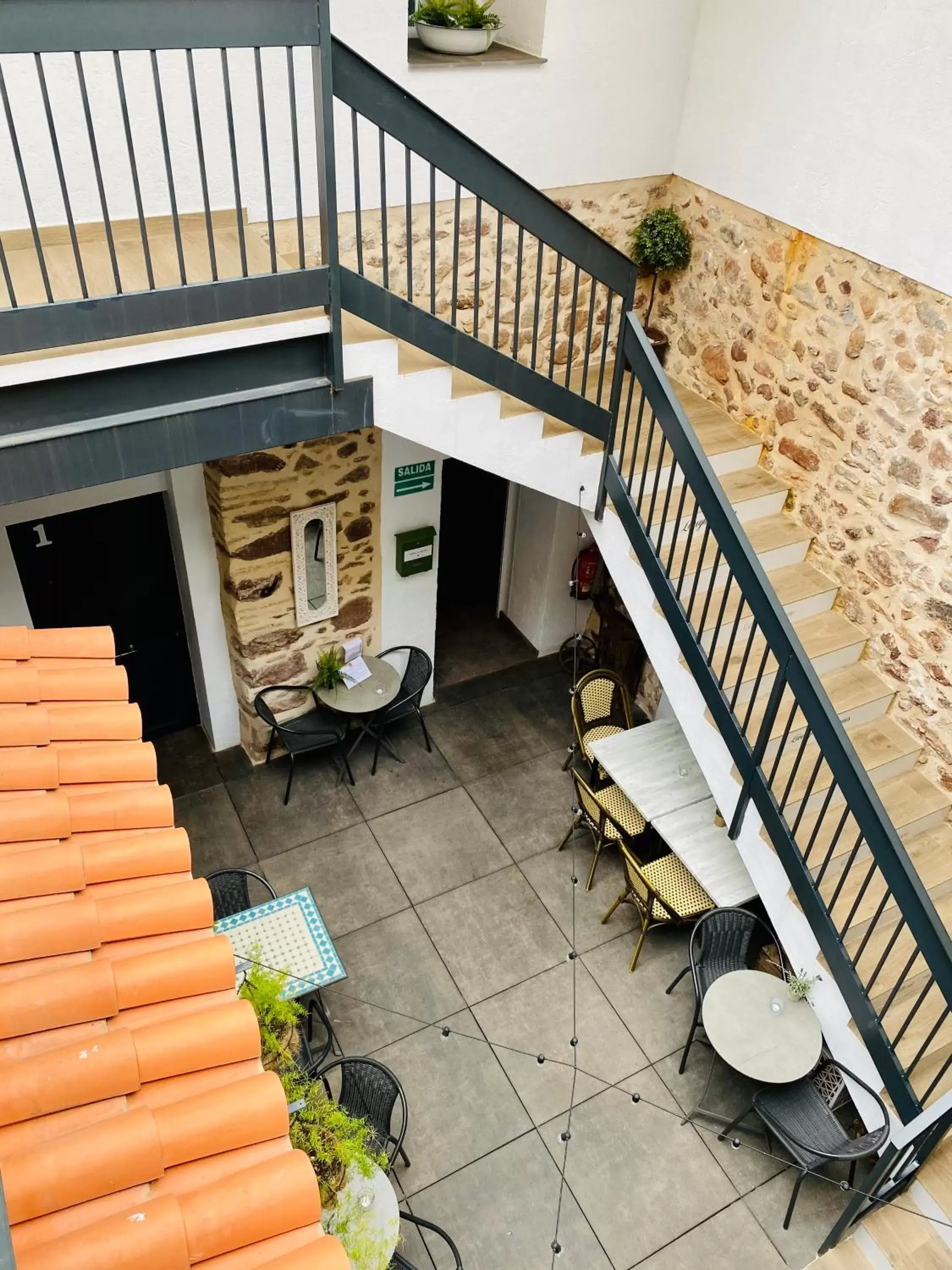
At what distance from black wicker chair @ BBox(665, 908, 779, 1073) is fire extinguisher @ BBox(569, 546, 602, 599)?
10.5 feet

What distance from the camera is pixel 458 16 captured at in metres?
5.51

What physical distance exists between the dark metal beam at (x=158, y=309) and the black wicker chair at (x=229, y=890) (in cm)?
313

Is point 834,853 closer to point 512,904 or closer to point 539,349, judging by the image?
point 512,904

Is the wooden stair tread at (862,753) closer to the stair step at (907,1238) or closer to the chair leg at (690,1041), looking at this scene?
the chair leg at (690,1041)

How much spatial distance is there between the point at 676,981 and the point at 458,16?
570 cm

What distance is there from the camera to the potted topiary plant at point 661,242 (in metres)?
6.46

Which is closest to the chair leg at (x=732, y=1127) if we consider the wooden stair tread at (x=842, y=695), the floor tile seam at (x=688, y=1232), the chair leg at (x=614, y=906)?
the floor tile seam at (x=688, y=1232)

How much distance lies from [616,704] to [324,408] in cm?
396

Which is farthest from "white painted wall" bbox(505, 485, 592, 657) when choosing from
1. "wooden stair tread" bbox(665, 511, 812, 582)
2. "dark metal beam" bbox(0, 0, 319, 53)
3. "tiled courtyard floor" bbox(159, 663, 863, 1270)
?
"dark metal beam" bbox(0, 0, 319, 53)

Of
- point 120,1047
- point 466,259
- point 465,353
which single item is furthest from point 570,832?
point 120,1047

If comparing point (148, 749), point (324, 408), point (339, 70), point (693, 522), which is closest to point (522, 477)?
point (693, 522)

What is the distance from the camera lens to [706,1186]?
5133 millimetres

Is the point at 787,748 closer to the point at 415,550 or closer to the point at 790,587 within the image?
the point at 790,587

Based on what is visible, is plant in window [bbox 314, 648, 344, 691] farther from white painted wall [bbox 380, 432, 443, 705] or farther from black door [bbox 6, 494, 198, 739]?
black door [bbox 6, 494, 198, 739]
